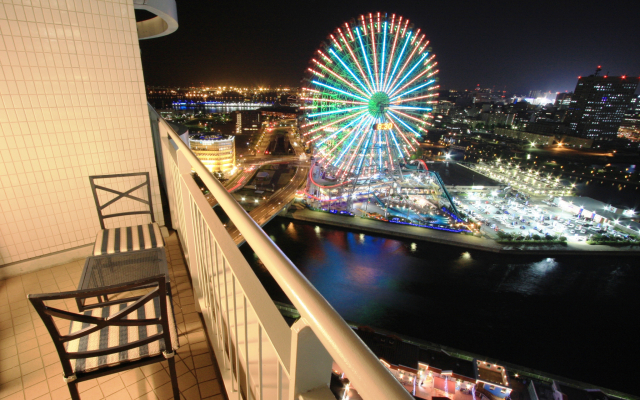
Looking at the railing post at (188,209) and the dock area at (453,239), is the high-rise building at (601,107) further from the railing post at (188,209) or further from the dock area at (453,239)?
the railing post at (188,209)

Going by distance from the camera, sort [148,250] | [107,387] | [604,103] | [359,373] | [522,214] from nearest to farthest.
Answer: [359,373]
[107,387]
[148,250]
[522,214]
[604,103]

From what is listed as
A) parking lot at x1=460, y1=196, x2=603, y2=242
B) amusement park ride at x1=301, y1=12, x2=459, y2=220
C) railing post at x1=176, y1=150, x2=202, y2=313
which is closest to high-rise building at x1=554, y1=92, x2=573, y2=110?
parking lot at x1=460, y1=196, x2=603, y2=242

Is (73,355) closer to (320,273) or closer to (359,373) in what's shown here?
(359,373)

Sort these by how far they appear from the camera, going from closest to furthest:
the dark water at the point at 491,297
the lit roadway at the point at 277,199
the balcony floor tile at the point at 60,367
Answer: the balcony floor tile at the point at 60,367
the dark water at the point at 491,297
the lit roadway at the point at 277,199

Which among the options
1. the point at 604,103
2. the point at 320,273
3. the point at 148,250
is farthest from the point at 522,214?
the point at 604,103

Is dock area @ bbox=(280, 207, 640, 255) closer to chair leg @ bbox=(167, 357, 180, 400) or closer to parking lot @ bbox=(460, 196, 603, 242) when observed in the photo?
parking lot @ bbox=(460, 196, 603, 242)

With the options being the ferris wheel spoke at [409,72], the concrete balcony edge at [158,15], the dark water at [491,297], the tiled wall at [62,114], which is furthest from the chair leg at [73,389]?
the ferris wheel spoke at [409,72]

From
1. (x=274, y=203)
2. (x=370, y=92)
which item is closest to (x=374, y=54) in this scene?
(x=370, y=92)
